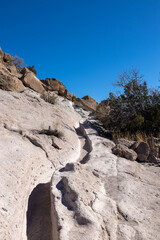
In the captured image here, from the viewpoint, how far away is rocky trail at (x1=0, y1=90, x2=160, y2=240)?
2.63m

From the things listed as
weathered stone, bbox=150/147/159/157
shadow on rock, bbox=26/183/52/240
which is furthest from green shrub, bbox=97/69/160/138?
shadow on rock, bbox=26/183/52/240

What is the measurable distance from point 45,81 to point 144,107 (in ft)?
26.9

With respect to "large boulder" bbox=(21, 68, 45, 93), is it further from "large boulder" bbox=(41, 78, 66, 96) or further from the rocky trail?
the rocky trail

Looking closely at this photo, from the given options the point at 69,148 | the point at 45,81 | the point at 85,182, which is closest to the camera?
the point at 85,182

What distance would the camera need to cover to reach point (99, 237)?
2.38 metres

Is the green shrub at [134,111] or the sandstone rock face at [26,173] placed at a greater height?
the green shrub at [134,111]

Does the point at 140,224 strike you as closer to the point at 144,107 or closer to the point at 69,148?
the point at 69,148

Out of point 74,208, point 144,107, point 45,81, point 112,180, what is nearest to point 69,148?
point 112,180

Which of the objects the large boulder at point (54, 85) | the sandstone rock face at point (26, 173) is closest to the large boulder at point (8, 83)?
the sandstone rock face at point (26, 173)

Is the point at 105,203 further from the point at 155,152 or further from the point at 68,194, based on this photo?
the point at 155,152

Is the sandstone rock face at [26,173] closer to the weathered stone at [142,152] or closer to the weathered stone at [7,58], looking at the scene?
the weathered stone at [142,152]

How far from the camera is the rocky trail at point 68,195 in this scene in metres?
2.63

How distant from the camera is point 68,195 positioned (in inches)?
123

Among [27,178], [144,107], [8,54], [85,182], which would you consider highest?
[8,54]
